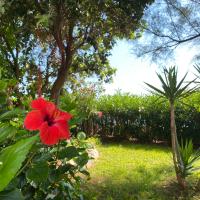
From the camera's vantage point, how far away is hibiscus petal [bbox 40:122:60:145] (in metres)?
1.27

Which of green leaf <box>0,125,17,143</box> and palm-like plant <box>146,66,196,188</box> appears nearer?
green leaf <box>0,125,17,143</box>

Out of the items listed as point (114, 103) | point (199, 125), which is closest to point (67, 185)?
point (199, 125)

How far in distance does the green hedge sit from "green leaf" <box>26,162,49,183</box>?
35.6 ft

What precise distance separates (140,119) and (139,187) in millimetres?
7044

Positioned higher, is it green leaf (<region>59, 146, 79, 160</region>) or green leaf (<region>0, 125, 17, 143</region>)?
green leaf (<region>0, 125, 17, 143</region>)

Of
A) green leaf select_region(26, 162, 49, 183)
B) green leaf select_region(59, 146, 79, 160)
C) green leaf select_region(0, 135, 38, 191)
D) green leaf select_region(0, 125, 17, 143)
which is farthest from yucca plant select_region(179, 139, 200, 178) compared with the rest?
green leaf select_region(0, 135, 38, 191)

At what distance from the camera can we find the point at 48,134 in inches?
50.2

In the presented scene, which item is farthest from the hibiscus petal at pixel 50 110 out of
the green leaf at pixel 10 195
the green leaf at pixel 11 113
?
the green leaf at pixel 11 113

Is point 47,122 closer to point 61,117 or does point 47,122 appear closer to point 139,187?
point 61,117

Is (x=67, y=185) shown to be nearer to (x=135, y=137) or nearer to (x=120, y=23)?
(x=120, y=23)

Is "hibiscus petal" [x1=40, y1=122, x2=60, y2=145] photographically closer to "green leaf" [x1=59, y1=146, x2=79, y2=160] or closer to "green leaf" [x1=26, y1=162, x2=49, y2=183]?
"green leaf" [x1=26, y1=162, x2=49, y2=183]

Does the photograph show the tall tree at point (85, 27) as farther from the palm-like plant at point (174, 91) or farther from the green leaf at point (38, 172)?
the green leaf at point (38, 172)

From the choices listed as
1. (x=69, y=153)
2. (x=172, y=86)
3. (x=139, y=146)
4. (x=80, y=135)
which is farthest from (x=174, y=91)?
(x=139, y=146)

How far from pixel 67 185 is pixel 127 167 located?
595cm
